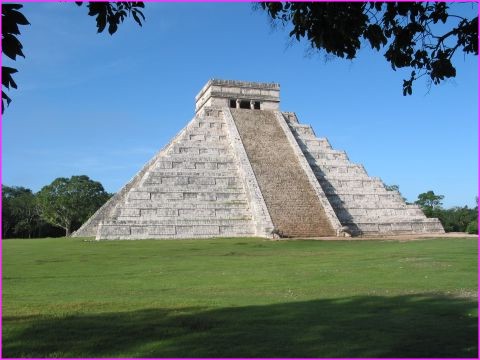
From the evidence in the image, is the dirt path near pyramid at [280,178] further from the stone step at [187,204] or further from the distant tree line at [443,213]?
the distant tree line at [443,213]

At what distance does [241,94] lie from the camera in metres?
35.2

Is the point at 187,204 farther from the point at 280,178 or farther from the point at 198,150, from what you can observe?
the point at 280,178

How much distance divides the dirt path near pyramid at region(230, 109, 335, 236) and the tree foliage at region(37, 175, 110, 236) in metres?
19.0

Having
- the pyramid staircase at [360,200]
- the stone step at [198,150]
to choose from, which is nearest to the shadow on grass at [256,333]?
the pyramid staircase at [360,200]

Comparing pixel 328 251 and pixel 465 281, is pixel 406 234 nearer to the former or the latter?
pixel 328 251

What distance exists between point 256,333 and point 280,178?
70.0 feet

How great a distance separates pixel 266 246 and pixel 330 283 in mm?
8748

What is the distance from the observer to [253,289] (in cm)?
837

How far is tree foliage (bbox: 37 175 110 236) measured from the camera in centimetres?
4397

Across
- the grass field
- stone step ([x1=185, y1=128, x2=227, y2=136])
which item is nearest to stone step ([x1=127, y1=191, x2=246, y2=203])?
stone step ([x1=185, y1=128, x2=227, y2=136])

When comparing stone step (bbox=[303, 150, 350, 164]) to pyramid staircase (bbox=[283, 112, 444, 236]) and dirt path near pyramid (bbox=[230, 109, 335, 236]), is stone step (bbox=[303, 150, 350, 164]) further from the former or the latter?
dirt path near pyramid (bbox=[230, 109, 335, 236])

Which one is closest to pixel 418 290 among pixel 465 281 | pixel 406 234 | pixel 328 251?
pixel 465 281

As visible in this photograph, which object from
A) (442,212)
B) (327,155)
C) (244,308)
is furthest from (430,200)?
(244,308)

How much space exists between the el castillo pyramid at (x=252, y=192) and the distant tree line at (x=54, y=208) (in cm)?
1493
